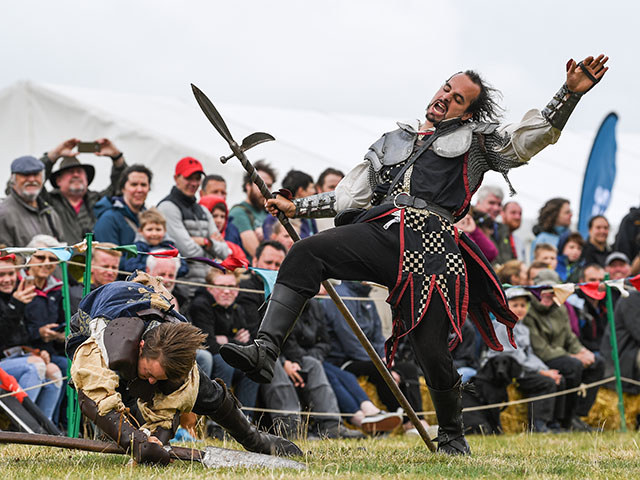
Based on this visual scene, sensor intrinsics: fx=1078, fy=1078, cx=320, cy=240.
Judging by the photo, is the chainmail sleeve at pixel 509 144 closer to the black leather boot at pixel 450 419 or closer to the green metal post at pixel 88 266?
the black leather boot at pixel 450 419

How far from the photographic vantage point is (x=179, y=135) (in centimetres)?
1309

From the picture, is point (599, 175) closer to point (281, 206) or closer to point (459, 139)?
point (459, 139)

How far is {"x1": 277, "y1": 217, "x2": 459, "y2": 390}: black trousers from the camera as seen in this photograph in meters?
5.21

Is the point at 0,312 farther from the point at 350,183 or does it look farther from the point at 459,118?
the point at 459,118

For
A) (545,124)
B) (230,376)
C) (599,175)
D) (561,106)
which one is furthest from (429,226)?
(599,175)

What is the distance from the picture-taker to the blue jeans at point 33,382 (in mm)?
7090

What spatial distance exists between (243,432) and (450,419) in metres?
1.14

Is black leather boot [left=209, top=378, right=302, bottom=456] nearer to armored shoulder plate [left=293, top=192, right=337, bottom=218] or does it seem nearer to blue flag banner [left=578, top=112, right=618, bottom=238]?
armored shoulder plate [left=293, top=192, right=337, bottom=218]

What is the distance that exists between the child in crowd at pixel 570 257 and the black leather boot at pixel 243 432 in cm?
626

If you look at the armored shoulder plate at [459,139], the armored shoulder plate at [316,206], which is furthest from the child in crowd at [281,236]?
the armored shoulder plate at [459,139]

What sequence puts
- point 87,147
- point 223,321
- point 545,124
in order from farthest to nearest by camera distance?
point 87,147 < point 223,321 < point 545,124

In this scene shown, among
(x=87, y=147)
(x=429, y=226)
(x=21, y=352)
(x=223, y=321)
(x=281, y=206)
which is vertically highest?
(x=87, y=147)

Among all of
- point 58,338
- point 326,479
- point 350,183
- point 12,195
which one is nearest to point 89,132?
point 12,195

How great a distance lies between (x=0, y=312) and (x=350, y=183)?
2767 millimetres
